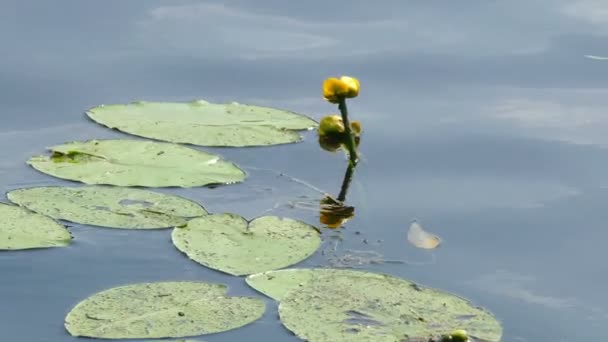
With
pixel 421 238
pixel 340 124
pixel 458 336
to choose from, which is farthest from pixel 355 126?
pixel 458 336

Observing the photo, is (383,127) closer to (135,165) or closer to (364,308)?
(135,165)

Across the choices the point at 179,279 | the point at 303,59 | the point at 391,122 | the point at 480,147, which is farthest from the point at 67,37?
the point at 179,279

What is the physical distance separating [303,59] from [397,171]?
713 mm

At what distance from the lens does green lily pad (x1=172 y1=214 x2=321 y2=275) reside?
235cm

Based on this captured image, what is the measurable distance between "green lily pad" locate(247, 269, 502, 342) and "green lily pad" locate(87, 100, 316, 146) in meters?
0.67

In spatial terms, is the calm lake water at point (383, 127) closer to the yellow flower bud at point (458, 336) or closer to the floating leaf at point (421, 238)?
the floating leaf at point (421, 238)

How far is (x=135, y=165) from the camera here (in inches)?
107

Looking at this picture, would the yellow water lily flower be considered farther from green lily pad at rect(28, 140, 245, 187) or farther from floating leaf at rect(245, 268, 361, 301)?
floating leaf at rect(245, 268, 361, 301)

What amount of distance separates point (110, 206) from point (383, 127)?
779 mm

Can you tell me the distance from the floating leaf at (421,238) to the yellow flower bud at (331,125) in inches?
17.6

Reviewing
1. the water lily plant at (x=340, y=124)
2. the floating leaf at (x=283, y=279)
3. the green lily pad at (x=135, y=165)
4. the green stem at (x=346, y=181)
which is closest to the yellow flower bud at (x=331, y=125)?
the water lily plant at (x=340, y=124)

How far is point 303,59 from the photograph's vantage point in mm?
3467

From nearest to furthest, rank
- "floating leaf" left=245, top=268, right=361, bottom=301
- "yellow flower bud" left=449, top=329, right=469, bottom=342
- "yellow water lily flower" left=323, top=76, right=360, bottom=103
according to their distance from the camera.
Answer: "yellow flower bud" left=449, top=329, right=469, bottom=342
"floating leaf" left=245, top=268, right=361, bottom=301
"yellow water lily flower" left=323, top=76, right=360, bottom=103

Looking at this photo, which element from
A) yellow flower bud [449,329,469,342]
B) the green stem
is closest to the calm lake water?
the green stem
